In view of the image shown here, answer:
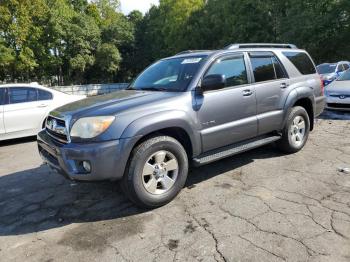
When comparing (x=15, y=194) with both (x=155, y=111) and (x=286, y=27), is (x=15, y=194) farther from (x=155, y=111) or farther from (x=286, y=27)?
(x=286, y=27)

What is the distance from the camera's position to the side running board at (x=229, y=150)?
14.6ft

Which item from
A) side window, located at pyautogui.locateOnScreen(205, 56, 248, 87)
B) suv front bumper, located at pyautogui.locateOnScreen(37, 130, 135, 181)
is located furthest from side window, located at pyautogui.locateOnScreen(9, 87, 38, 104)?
side window, located at pyautogui.locateOnScreen(205, 56, 248, 87)

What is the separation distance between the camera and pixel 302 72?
614 centimetres

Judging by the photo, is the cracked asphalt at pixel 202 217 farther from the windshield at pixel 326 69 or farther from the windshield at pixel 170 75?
the windshield at pixel 326 69

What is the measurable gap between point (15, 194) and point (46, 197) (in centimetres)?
54

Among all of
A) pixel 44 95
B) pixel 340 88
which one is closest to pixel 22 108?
pixel 44 95

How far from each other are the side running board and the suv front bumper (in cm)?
106

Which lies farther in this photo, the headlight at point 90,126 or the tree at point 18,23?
the tree at point 18,23

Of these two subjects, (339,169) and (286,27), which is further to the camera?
(286,27)

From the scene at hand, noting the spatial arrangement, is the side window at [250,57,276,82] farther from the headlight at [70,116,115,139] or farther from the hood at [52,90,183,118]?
the headlight at [70,116,115,139]

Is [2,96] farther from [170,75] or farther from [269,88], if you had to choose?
[269,88]

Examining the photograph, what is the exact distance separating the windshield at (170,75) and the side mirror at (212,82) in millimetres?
192

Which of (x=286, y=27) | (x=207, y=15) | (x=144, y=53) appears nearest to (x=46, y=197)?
(x=286, y=27)

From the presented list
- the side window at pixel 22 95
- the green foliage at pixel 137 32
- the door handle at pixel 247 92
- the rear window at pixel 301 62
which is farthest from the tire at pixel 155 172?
the green foliage at pixel 137 32
